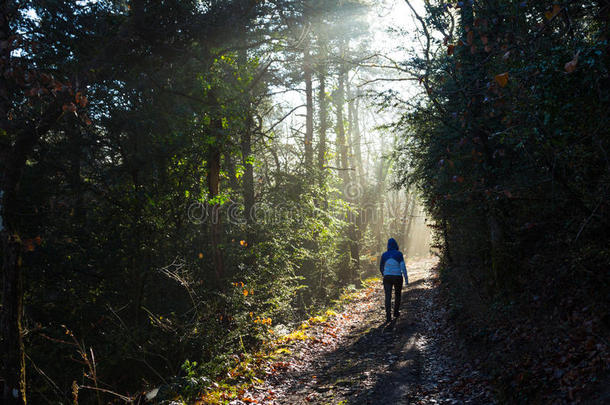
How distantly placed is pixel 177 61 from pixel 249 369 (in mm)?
7786

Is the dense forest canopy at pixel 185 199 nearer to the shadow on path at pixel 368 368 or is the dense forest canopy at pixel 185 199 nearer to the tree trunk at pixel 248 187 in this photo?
the tree trunk at pixel 248 187

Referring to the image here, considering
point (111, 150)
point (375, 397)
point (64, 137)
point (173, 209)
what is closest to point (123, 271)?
point (173, 209)

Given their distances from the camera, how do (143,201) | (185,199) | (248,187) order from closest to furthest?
(143,201) < (185,199) < (248,187)

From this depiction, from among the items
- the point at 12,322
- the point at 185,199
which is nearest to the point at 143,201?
the point at 185,199

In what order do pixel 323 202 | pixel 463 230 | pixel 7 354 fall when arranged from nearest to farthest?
1. pixel 7 354
2. pixel 463 230
3. pixel 323 202

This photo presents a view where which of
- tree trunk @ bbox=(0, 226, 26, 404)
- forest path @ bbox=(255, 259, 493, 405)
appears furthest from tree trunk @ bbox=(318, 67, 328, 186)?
tree trunk @ bbox=(0, 226, 26, 404)

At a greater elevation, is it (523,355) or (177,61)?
(177,61)

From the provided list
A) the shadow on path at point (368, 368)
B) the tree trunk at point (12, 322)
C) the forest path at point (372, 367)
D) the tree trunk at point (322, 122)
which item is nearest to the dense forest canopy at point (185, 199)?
the tree trunk at point (12, 322)

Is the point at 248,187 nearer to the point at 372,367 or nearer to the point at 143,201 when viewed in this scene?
the point at 143,201

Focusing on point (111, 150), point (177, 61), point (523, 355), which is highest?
point (177, 61)

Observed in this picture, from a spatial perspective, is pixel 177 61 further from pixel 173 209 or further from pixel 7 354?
pixel 7 354

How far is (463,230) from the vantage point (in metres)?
11.8

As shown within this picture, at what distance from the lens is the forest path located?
6.12 meters

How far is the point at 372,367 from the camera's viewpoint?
7.55 meters
